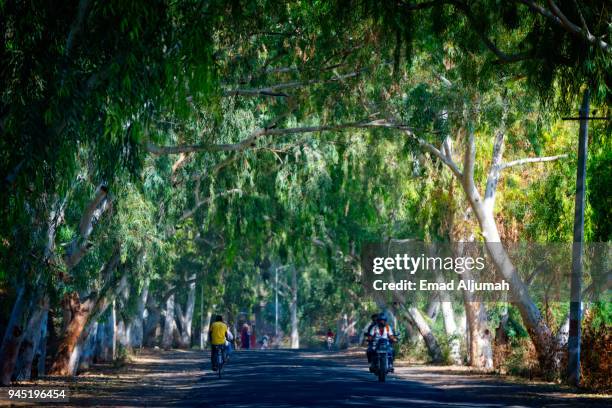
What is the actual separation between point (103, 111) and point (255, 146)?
10804 mm

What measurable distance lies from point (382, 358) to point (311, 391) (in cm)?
544

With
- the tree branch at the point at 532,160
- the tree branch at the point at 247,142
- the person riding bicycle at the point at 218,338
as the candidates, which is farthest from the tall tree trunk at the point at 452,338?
the tree branch at the point at 247,142

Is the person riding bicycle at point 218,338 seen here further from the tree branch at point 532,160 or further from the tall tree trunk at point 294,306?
the tall tree trunk at point 294,306

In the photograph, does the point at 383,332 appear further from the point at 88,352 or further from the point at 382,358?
the point at 88,352

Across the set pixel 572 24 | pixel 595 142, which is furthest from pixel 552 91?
pixel 595 142

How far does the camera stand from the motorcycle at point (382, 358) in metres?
27.1

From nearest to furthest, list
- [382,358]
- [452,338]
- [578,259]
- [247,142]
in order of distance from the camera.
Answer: [247,142] → [578,259] → [382,358] → [452,338]

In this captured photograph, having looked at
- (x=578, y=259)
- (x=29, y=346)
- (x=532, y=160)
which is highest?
(x=532, y=160)

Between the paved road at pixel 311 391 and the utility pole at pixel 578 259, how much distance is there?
2.71 ft

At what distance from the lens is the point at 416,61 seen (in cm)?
2597

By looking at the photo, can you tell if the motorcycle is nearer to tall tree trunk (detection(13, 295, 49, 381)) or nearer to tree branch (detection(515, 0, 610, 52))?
tall tree trunk (detection(13, 295, 49, 381))

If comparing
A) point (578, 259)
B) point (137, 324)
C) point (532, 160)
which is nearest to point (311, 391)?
point (578, 259)

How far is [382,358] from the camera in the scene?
2733 centimetres

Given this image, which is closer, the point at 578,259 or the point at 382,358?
the point at 578,259
